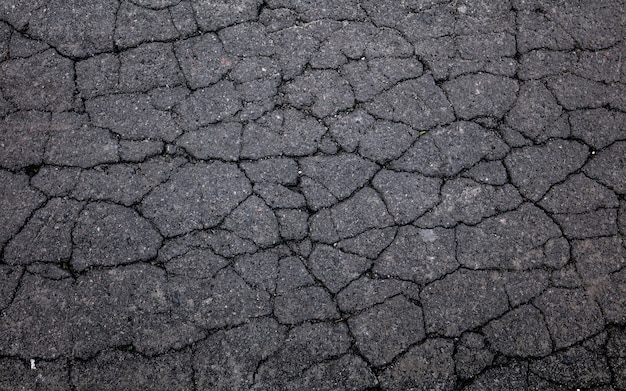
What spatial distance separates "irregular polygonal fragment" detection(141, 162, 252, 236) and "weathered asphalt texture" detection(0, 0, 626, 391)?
0.04 feet

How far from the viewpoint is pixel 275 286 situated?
10.7 ft

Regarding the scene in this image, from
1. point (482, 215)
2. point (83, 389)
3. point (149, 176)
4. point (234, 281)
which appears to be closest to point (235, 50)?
point (149, 176)

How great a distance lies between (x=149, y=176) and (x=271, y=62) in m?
1.07

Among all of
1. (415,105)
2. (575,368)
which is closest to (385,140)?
(415,105)

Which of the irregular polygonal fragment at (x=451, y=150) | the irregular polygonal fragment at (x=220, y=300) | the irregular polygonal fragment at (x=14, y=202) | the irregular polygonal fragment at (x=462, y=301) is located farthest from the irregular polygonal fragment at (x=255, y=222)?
the irregular polygonal fragment at (x=14, y=202)

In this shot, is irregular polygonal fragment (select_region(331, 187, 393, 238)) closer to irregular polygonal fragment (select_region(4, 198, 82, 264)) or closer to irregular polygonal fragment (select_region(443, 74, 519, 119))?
irregular polygonal fragment (select_region(443, 74, 519, 119))

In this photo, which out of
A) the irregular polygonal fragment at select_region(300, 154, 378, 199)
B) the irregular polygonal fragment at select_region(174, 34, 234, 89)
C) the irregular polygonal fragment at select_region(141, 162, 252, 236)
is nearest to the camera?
the irregular polygonal fragment at select_region(141, 162, 252, 236)

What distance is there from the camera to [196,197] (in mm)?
3443

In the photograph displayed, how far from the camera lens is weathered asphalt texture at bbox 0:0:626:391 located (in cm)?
315

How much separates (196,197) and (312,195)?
680 mm

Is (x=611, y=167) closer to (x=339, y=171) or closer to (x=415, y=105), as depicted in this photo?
(x=415, y=105)

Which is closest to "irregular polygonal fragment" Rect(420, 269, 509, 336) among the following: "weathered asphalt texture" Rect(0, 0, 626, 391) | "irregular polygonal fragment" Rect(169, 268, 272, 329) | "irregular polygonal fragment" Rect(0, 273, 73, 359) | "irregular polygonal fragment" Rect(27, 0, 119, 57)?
"weathered asphalt texture" Rect(0, 0, 626, 391)

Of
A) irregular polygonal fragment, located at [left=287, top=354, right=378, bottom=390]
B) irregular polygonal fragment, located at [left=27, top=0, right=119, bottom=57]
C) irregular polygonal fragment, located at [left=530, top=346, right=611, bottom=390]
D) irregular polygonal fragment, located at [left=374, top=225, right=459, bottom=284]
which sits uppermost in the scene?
irregular polygonal fragment, located at [left=27, top=0, right=119, bottom=57]

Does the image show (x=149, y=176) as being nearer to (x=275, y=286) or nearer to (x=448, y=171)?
(x=275, y=286)
